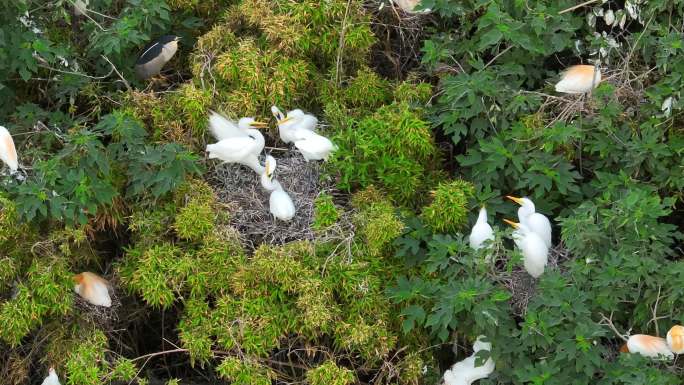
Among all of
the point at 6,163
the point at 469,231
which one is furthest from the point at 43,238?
the point at 469,231

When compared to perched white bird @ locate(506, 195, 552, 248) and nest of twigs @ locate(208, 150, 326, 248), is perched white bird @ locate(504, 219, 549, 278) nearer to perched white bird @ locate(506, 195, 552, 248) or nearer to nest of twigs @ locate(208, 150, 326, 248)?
perched white bird @ locate(506, 195, 552, 248)

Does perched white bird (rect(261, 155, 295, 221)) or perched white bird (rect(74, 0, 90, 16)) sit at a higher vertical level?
perched white bird (rect(74, 0, 90, 16))

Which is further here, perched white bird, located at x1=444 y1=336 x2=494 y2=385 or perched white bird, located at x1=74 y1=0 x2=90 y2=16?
perched white bird, located at x1=74 y1=0 x2=90 y2=16

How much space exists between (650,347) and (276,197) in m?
1.16

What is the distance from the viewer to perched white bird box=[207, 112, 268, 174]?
3049 mm

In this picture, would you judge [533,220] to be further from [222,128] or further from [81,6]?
[81,6]

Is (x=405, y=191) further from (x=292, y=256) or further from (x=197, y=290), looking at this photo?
(x=197, y=290)

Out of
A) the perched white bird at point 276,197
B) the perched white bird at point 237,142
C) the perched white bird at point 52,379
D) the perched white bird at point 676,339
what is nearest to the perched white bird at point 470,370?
the perched white bird at point 676,339

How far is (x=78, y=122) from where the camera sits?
3.30 metres

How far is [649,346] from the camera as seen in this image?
104 inches

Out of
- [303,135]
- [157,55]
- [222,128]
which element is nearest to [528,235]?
[303,135]

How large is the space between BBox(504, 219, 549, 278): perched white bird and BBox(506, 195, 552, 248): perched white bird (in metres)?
0.06

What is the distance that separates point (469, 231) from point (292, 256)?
57cm

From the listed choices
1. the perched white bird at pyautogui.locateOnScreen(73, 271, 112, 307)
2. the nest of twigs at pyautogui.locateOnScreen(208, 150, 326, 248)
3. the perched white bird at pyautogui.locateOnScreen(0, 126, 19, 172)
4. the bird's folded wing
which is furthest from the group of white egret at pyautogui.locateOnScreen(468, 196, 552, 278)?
the perched white bird at pyautogui.locateOnScreen(0, 126, 19, 172)
